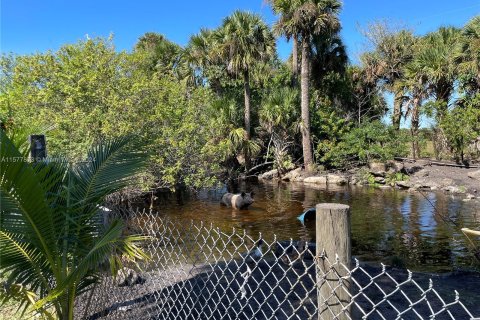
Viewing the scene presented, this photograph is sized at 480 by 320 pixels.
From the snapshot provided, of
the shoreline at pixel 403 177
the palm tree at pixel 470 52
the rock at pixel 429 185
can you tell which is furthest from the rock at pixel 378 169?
the palm tree at pixel 470 52

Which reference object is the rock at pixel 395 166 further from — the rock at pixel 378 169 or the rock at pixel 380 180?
the rock at pixel 380 180

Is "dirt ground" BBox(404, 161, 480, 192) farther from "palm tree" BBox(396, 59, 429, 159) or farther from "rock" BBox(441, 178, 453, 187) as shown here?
"palm tree" BBox(396, 59, 429, 159)

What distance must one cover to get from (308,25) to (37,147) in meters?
20.3

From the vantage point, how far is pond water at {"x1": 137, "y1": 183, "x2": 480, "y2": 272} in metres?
8.53

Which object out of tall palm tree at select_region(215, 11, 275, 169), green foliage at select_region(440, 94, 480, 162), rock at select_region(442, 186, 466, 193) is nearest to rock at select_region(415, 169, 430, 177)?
rock at select_region(442, 186, 466, 193)

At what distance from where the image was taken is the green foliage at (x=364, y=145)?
22.0 meters

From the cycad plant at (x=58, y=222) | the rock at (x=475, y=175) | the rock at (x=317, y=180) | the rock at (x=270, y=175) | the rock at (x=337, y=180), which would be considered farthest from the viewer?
the rock at (x=270, y=175)

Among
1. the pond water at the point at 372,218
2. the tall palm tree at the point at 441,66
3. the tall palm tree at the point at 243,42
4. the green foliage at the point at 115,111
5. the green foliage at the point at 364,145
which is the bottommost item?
the pond water at the point at 372,218

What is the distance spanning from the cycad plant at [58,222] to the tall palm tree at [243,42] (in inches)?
791

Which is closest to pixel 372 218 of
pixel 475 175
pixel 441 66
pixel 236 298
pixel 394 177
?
pixel 394 177

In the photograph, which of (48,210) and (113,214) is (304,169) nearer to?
(113,214)

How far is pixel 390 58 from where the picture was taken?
27.0m

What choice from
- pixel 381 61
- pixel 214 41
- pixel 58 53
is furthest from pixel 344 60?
pixel 58 53

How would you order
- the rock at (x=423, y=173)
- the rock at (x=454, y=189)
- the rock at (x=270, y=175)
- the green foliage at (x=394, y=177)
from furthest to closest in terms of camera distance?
the rock at (x=270, y=175), the rock at (x=423, y=173), the green foliage at (x=394, y=177), the rock at (x=454, y=189)
